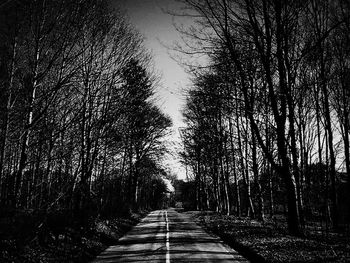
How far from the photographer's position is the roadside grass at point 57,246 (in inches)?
285

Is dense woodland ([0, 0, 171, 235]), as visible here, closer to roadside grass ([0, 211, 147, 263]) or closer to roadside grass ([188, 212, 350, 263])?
roadside grass ([0, 211, 147, 263])

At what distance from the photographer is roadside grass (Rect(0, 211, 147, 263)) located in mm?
7246

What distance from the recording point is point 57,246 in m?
9.22

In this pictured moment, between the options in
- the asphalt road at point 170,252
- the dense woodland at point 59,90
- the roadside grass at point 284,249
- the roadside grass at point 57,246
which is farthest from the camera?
the asphalt road at point 170,252

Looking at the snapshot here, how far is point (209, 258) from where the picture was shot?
29.9 ft

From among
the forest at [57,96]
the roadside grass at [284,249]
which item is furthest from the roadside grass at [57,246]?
the roadside grass at [284,249]

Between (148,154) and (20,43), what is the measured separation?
2129 centimetres

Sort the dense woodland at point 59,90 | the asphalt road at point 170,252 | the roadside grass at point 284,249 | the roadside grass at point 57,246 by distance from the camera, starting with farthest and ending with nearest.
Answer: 1. the asphalt road at point 170,252
2. the roadside grass at point 284,249
3. the roadside grass at point 57,246
4. the dense woodland at point 59,90

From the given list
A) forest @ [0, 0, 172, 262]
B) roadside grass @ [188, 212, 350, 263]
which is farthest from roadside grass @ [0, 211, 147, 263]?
roadside grass @ [188, 212, 350, 263]

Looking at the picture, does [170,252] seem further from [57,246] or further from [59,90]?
[59,90]

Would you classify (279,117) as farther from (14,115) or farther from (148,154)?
(148,154)

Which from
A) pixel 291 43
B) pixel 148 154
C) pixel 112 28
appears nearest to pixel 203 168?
pixel 148 154

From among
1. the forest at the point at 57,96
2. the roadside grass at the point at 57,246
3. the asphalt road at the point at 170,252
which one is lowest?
the asphalt road at the point at 170,252

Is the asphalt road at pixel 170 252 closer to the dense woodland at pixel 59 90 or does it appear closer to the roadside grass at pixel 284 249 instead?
the roadside grass at pixel 284 249
